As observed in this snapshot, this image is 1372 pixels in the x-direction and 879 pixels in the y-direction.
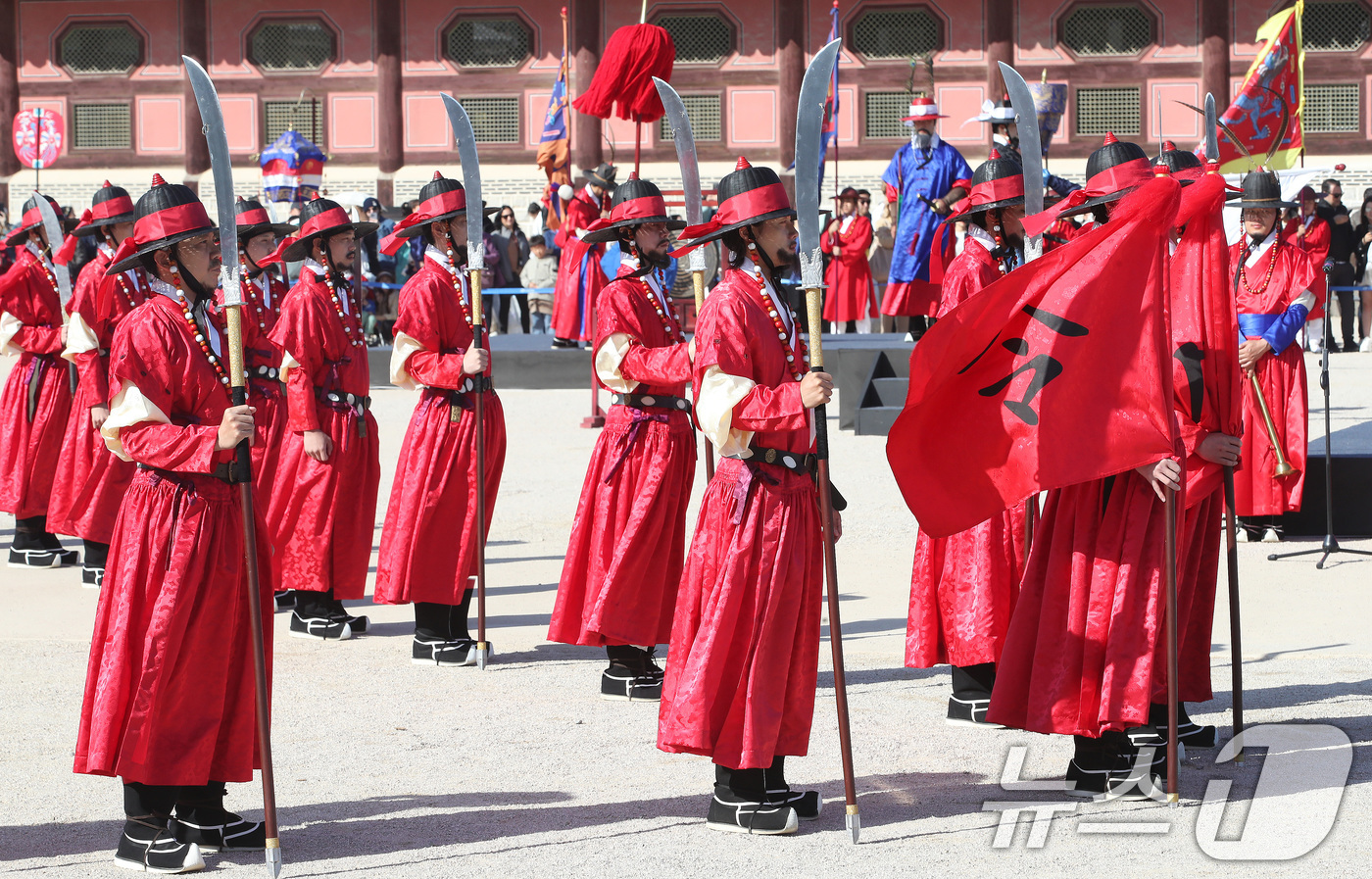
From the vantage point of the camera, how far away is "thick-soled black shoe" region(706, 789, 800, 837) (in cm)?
419

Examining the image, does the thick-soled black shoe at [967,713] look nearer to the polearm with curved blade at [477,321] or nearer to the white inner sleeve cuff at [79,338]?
the polearm with curved blade at [477,321]

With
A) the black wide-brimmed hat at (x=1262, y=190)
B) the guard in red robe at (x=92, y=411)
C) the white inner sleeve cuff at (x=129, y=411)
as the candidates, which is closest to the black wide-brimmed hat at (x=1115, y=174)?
the white inner sleeve cuff at (x=129, y=411)

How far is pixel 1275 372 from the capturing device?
27.1 ft

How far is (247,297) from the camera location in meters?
6.84

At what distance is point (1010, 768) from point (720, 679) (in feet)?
3.63

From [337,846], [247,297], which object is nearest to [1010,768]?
[337,846]

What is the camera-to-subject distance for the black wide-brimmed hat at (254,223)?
6.29 meters

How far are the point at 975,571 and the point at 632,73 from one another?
16.0ft

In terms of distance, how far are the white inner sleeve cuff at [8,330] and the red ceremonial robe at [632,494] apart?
407 cm

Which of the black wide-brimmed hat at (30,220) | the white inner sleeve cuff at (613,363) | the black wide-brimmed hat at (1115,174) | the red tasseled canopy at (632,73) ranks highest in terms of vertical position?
the red tasseled canopy at (632,73)

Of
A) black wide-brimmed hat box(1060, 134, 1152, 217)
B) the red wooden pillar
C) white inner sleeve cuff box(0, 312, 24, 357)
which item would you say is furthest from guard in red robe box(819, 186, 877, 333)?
black wide-brimmed hat box(1060, 134, 1152, 217)

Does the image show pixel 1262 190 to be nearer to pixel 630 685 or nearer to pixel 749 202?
pixel 630 685

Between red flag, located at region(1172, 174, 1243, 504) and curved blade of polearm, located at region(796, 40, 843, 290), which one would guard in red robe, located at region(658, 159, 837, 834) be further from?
red flag, located at region(1172, 174, 1243, 504)

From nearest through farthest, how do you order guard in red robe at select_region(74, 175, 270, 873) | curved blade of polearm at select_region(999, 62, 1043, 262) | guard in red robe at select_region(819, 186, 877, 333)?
guard in red robe at select_region(74, 175, 270, 873)
curved blade of polearm at select_region(999, 62, 1043, 262)
guard in red robe at select_region(819, 186, 877, 333)
